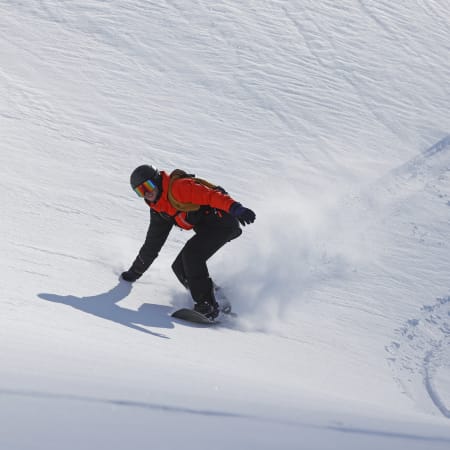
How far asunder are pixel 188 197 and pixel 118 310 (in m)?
0.97

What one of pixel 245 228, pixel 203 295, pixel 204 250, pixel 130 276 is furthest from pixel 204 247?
pixel 245 228

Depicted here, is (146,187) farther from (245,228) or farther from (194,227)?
(245,228)

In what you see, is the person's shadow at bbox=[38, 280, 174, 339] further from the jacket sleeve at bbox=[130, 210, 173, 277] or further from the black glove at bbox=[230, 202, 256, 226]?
the black glove at bbox=[230, 202, 256, 226]

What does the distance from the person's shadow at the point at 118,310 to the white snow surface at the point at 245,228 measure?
3 cm

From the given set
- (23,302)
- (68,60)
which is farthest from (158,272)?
(68,60)

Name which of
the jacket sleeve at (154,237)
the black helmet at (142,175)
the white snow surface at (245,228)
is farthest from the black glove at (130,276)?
the black helmet at (142,175)

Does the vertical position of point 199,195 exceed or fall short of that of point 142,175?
it exceeds it

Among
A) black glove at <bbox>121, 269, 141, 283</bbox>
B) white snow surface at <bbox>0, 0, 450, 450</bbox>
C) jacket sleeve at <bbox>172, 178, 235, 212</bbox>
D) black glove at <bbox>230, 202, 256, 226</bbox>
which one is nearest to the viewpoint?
white snow surface at <bbox>0, 0, 450, 450</bbox>

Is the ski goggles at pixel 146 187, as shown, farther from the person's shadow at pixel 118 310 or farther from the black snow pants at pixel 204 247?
the person's shadow at pixel 118 310

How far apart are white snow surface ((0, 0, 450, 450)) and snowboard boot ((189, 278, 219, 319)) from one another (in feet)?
0.86

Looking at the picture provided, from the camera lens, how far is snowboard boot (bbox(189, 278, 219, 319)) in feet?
18.6

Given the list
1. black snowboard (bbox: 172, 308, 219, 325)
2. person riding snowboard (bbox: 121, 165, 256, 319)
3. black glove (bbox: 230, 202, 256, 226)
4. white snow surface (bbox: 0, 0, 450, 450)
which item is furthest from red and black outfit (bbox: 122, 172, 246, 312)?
white snow surface (bbox: 0, 0, 450, 450)

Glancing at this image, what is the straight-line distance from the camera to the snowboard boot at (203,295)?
223 inches

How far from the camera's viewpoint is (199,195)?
214 inches
